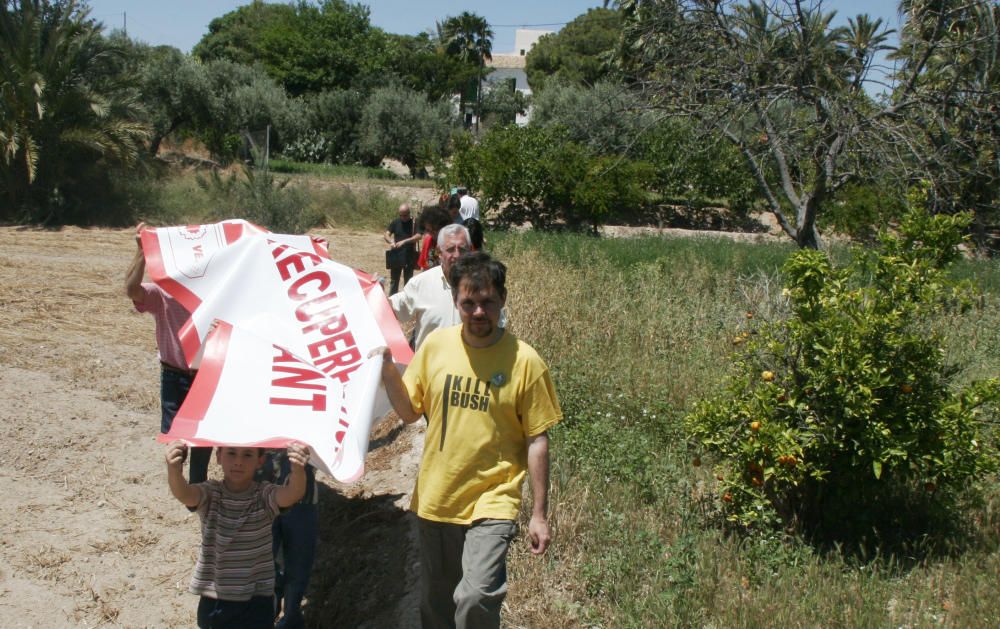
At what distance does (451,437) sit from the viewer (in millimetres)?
3482

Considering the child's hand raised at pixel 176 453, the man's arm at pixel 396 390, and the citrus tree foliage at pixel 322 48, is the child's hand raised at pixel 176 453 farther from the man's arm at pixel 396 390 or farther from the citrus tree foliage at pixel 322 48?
the citrus tree foliage at pixel 322 48

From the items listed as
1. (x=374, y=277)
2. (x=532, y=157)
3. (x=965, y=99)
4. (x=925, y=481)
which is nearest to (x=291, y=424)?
(x=374, y=277)

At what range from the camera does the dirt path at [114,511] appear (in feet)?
16.1

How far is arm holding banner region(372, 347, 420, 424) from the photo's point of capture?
357cm

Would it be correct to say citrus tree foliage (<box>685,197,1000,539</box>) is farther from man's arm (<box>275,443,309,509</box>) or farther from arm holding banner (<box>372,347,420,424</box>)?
man's arm (<box>275,443,309,509</box>)

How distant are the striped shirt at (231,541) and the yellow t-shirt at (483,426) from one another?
66 cm

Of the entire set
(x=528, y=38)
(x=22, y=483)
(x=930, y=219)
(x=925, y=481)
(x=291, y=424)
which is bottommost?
(x=22, y=483)

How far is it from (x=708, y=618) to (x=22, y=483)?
15.9ft

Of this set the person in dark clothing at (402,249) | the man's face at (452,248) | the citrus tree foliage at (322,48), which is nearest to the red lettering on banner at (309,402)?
the man's face at (452,248)

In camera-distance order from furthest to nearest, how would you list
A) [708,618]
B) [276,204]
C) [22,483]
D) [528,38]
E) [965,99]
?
[528,38]
[276,204]
[965,99]
[22,483]
[708,618]

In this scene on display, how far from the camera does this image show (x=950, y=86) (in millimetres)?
7867

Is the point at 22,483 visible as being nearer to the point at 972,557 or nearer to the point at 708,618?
the point at 708,618

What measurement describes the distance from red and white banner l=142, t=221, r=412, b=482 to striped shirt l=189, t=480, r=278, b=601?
0.30m

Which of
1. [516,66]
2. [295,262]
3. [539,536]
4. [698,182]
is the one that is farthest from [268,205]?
[516,66]
